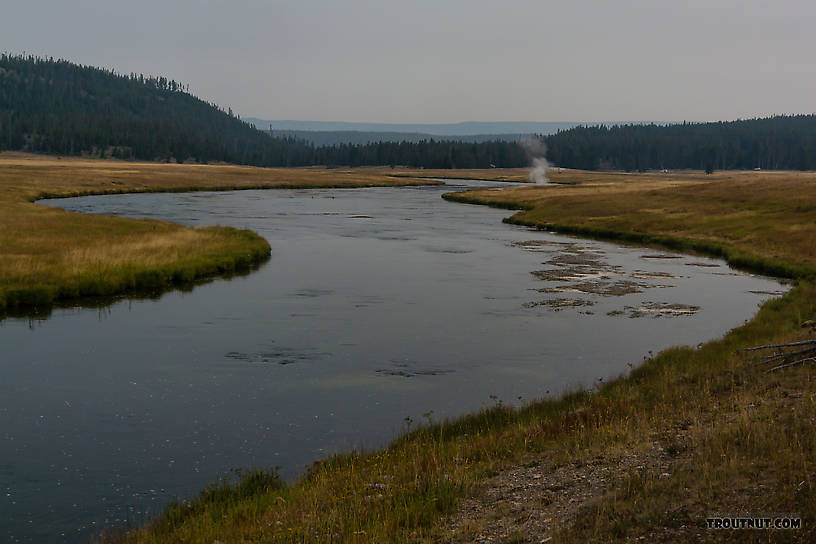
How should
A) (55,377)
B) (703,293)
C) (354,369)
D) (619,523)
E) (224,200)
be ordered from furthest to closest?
1. (224,200)
2. (703,293)
3. (354,369)
4. (55,377)
5. (619,523)

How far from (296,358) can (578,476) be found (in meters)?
12.2

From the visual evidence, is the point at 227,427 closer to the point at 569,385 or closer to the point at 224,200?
the point at 569,385

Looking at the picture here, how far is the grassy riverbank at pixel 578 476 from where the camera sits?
9.42 metres

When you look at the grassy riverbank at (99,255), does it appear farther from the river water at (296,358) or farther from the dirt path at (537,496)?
the dirt path at (537,496)

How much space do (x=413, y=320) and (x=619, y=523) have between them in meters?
18.7

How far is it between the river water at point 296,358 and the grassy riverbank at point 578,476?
1.83m

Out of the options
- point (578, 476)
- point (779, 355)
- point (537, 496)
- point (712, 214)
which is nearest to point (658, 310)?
point (779, 355)

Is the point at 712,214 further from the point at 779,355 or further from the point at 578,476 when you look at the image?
the point at 578,476

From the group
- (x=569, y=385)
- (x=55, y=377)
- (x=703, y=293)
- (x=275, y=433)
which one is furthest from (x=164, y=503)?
Answer: (x=703, y=293)

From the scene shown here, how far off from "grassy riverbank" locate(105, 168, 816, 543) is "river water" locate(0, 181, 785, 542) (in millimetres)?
1829

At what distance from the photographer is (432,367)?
21312 millimetres

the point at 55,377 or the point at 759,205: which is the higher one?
the point at 759,205

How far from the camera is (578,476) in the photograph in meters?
11.3

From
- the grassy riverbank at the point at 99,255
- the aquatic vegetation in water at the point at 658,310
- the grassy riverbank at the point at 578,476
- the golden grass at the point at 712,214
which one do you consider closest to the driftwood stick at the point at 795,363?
the grassy riverbank at the point at 578,476
